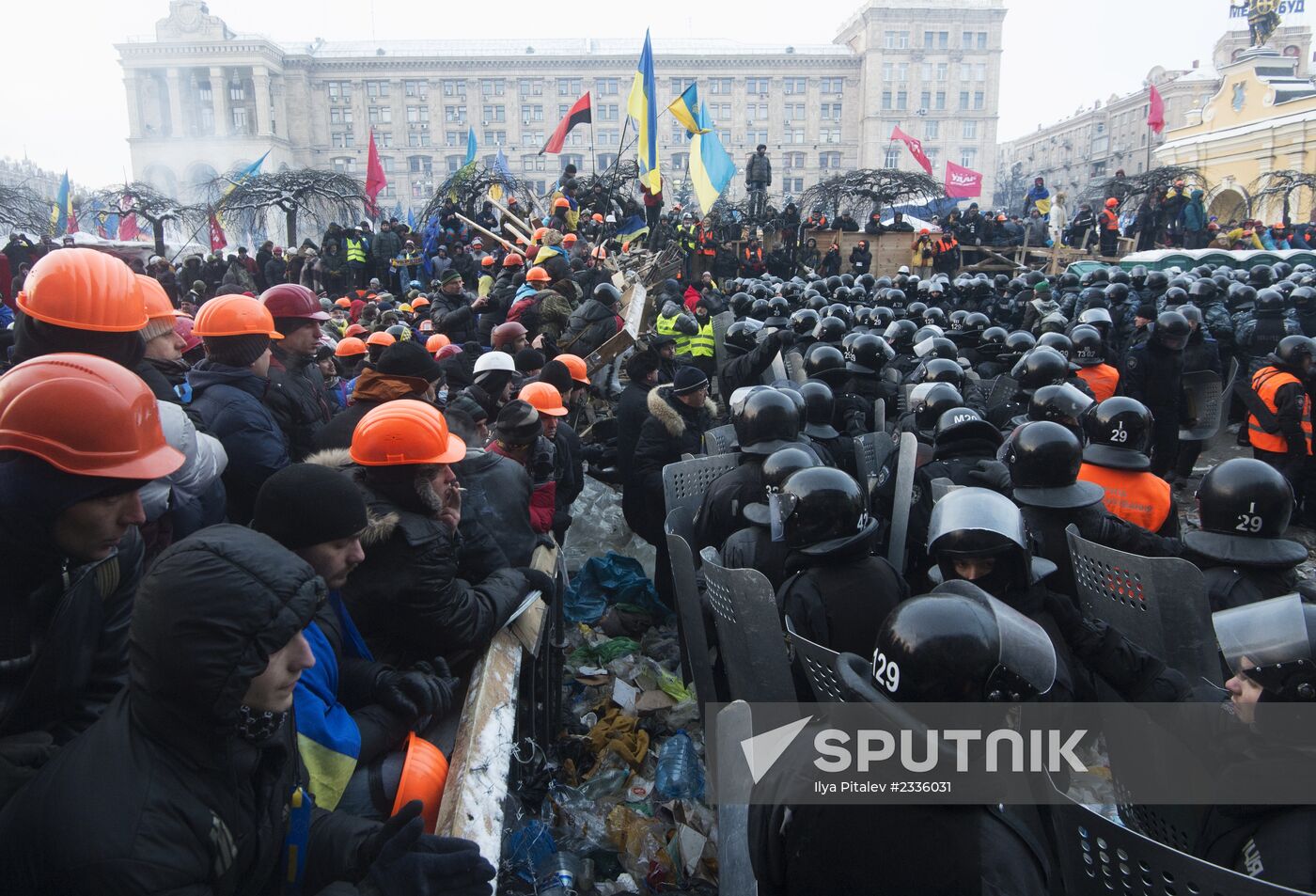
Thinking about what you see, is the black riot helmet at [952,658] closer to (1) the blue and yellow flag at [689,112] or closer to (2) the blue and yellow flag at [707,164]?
(2) the blue and yellow flag at [707,164]

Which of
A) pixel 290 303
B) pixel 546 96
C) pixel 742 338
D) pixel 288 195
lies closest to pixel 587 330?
pixel 742 338

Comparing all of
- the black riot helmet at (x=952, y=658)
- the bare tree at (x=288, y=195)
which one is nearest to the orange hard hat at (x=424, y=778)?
the black riot helmet at (x=952, y=658)

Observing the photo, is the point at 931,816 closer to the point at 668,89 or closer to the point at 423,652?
the point at 423,652

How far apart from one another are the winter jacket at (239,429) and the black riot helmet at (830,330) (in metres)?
5.65

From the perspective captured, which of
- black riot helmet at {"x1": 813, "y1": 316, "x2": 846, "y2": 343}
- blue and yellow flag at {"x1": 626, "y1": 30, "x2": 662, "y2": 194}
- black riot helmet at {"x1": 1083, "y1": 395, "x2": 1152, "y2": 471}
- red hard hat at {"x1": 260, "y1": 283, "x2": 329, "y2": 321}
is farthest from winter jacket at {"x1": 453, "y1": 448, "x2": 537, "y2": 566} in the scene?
blue and yellow flag at {"x1": 626, "y1": 30, "x2": 662, "y2": 194}

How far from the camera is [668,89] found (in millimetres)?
86562

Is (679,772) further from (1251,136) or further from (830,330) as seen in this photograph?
(1251,136)

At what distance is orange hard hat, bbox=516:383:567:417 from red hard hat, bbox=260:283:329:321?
138 centimetres

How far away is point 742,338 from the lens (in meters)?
8.58

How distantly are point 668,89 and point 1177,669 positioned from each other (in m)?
92.6

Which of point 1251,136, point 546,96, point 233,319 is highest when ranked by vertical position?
point 546,96

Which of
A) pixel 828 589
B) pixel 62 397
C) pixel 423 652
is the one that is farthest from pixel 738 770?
pixel 62 397

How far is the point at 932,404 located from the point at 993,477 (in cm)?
128

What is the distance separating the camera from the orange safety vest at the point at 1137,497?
3912 mm
